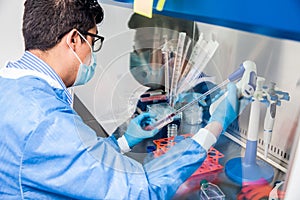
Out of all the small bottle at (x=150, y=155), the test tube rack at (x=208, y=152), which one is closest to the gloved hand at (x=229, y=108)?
the test tube rack at (x=208, y=152)

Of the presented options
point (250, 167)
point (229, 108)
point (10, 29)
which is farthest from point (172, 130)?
point (10, 29)

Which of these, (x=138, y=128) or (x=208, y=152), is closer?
(x=208, y=152)

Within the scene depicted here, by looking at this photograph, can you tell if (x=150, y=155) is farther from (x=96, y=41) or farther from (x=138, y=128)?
Result: (x=96, y=41)

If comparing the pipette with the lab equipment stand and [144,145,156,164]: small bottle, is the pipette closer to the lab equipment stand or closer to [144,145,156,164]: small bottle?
[144,145,156,164]: small bottle

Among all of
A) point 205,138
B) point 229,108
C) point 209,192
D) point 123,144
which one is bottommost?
point 209,192

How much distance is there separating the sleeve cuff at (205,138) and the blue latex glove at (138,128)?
23cm

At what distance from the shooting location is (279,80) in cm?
124

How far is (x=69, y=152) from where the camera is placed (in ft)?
3.11

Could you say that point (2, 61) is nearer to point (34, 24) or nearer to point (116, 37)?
point (34, 24)

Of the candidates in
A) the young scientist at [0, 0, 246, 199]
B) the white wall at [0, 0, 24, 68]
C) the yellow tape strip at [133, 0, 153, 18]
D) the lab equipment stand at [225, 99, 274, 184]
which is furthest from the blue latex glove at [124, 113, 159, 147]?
the white wall at [0, 0, 24, 68]

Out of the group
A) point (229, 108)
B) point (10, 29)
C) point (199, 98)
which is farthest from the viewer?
point (10, 29)

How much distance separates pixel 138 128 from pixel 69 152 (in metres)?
0.30

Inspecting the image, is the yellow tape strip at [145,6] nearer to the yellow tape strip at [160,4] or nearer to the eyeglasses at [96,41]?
the yellow tape strip at [160,4]

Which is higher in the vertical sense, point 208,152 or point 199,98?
point 199,98
